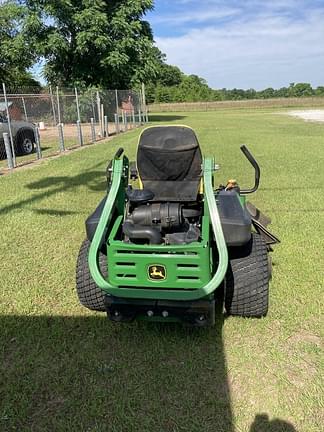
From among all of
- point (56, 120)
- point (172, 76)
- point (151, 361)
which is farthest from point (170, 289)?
point (172, 76)

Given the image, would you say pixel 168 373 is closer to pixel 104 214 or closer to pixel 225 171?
pixel 104 214

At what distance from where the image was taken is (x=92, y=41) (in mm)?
23578

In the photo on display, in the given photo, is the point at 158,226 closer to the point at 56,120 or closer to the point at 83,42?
the point at 56,120

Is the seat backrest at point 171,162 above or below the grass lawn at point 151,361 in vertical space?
above

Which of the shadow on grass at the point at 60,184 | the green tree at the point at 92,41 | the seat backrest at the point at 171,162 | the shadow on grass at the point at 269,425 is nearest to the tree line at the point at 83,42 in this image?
the green tree at the point at 92,41

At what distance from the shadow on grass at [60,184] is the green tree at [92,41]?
17314 millimetres

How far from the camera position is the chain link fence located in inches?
438

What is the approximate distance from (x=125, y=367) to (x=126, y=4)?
26.5 metres

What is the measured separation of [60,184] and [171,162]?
484cm

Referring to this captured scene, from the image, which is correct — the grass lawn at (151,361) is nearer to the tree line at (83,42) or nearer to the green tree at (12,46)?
the tree line at (83,42)

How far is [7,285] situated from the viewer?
3732 mm

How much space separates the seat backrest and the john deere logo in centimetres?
100

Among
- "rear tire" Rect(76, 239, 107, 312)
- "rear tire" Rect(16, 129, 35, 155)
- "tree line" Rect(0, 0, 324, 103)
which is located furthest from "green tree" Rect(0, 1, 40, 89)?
"rear tire" Rect(76, 239, 107, 312)

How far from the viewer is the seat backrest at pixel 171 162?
339 centimetres
